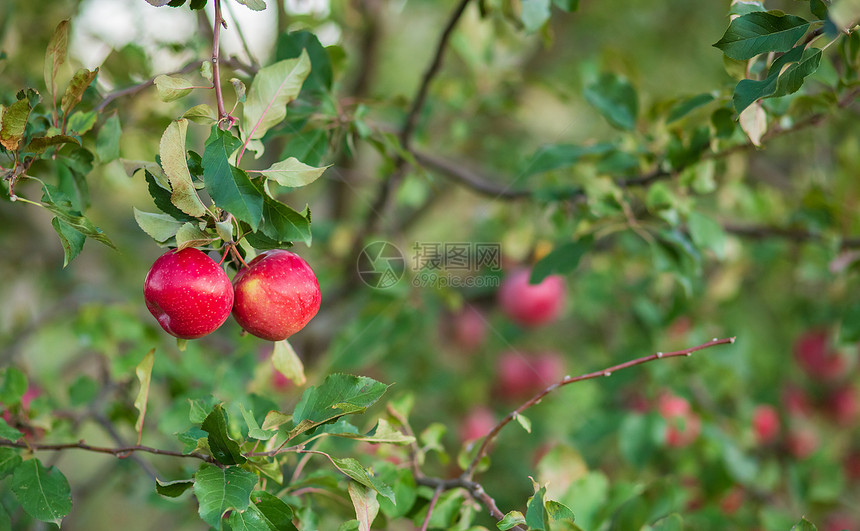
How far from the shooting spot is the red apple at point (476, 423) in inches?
63.0

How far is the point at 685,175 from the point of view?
0.80 meters

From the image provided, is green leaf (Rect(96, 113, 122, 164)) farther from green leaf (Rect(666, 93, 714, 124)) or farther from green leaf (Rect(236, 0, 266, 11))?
green leaf (Rect(666, 93, 714, 124))

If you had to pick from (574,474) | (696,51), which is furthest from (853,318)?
(696,51)

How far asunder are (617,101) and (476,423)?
0.98 meters

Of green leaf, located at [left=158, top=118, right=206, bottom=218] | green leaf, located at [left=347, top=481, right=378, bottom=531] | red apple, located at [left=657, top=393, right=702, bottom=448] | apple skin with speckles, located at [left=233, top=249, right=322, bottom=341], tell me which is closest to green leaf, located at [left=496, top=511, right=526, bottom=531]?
green leaf, located at [left=347, top=481, right=378, bottom=531]

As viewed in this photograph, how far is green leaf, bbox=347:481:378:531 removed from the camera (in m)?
0.53

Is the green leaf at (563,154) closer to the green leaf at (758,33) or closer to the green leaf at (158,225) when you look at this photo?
the green leaf at (758,33)

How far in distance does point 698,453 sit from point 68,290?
1525mm

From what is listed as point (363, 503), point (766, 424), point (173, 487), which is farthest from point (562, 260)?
point (766, 424)

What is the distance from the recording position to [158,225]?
50 cm

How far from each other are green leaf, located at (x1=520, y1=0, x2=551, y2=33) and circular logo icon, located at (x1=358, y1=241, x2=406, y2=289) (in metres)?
0.41

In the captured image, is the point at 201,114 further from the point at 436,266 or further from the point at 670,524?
the point at 436,266

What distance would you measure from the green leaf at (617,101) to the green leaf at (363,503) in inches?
22.7

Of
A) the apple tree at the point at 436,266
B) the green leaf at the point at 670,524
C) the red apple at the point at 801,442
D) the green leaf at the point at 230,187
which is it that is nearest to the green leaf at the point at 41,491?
the apple tree at the point at 436,266
